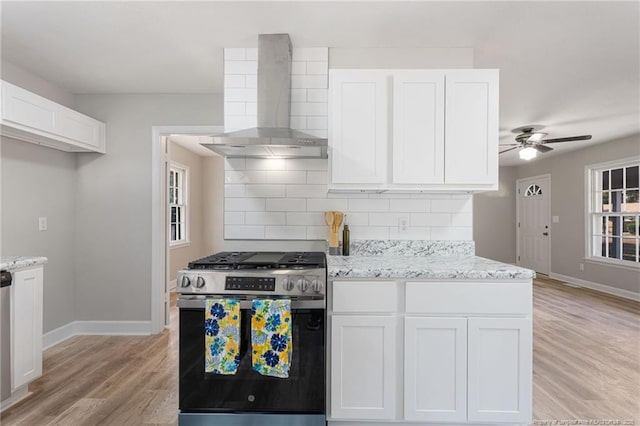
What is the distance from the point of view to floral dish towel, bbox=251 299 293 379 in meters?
1.80

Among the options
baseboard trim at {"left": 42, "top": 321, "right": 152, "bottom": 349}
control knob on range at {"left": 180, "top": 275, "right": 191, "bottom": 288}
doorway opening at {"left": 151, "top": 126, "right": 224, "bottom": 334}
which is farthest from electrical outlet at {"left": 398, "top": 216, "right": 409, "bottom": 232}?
baseboard trim at {"left": 42, "top": 321, "right": 152, "bottom": 349}

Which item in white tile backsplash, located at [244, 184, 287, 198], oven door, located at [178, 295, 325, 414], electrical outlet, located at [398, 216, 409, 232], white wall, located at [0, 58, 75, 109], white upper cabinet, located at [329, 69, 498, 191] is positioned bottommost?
oven door, located at [178, 295, 325, 414]

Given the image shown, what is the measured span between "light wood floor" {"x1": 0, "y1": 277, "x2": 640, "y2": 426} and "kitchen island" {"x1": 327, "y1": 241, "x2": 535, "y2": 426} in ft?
1.67

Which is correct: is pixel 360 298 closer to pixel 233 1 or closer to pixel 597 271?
pixel 233 1

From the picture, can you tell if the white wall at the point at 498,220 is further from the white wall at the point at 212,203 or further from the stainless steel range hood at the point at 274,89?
the stainless steel range hood at the point at 274,89

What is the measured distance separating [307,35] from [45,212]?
2.79 metres

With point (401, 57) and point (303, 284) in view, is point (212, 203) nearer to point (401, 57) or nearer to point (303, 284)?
point (401, 57)

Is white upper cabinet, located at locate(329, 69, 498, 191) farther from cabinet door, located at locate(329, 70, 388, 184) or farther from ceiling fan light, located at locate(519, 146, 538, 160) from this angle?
ceiling fan light, located at locate(519, 146, 538, 160)

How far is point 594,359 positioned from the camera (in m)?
3.01

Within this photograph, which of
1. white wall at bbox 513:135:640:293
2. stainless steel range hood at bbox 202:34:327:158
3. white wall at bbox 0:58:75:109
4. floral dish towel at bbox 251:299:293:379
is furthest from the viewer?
white wall at bbox 513:135:640:293

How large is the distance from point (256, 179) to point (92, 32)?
4.71 ft

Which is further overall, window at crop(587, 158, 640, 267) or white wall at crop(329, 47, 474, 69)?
window at crop(587, 158, 640, 267)

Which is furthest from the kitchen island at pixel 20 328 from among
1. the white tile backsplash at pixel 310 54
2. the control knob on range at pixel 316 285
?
the white tile backsplash at pixel 310 54

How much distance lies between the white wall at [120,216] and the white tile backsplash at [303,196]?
3.82ft
